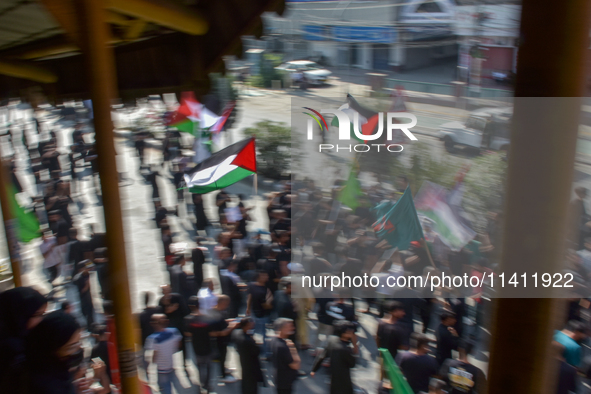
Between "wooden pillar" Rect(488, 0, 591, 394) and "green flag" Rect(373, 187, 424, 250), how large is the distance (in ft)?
12.8

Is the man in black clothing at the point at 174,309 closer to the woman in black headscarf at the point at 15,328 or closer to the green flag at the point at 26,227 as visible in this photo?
the woman in black headscarf at the point at 15,328

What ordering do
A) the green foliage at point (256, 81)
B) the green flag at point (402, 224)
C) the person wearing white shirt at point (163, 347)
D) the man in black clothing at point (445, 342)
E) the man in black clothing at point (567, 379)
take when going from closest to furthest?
the man in black clothing at point (567, 379) < the man in black clothing at point (445, 342) < the person wearing white shirt at point (163, 347) < the green flag at point (402, 224) < the green foliage at point (256, 81)

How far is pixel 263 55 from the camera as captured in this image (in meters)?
20.8

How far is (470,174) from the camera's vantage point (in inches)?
305

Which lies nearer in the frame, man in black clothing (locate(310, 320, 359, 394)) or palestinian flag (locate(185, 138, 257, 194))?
man in black clothing (locate(310, 320, 359, 394))

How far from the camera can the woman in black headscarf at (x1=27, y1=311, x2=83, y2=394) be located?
7.37 ft

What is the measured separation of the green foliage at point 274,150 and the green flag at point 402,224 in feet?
21.5

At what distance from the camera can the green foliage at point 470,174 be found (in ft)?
24.0

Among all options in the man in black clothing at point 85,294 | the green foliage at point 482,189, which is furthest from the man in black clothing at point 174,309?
the green foliage at point 482,189

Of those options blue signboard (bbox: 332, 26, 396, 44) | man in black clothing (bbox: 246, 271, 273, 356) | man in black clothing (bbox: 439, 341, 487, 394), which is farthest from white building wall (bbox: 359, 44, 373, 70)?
man in black clothing (bbox: 439, 341, 487, 394)

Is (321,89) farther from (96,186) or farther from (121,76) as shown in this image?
(121,76)

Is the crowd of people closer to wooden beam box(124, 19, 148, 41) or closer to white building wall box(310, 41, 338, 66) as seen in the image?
wooden beam box(124, 19, 148, 41)

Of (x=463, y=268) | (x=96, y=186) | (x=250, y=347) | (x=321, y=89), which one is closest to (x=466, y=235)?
(x=463, y=268)

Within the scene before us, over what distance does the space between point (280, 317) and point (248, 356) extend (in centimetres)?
69
